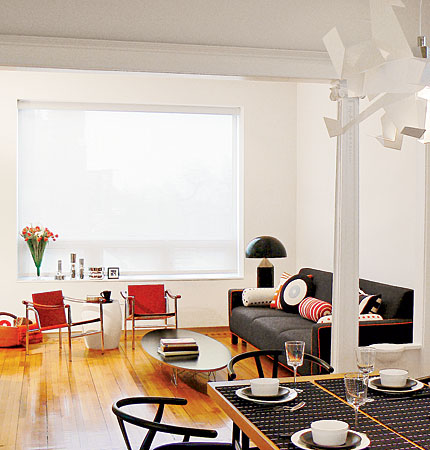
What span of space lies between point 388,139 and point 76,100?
20.1 ft

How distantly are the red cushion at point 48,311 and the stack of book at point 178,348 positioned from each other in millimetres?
1651

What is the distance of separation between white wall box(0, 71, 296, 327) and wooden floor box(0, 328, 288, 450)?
1.04 metres

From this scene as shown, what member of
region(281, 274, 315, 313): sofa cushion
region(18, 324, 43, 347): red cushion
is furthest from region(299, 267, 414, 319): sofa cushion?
region(18, 324, 43, 347): red cushion

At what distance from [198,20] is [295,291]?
3.43m

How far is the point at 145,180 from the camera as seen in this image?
8586 mm

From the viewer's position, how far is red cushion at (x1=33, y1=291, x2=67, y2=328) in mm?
6793

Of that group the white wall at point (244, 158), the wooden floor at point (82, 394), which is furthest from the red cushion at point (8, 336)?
the white wall at point (244, 158)

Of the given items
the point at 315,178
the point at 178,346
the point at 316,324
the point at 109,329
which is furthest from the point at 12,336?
the point at 315,178

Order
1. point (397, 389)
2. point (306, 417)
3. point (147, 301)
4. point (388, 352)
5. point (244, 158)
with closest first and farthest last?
1. point (306, 417)
2. point (397, 389)
3. point (388, 352)
4. point (147, 301)
5. point (244, 158)

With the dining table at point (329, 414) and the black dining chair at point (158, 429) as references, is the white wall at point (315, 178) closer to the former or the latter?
the dining table at point (329, 414)

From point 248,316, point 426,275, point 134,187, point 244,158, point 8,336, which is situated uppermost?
point 244,158

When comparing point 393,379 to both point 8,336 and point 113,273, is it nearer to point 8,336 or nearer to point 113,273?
point 8,336

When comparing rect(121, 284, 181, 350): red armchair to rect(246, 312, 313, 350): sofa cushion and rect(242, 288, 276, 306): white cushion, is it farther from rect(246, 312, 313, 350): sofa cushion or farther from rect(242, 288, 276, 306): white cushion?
rect(246, 312, 313, 350): sofa cushion

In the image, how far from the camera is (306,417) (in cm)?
254
